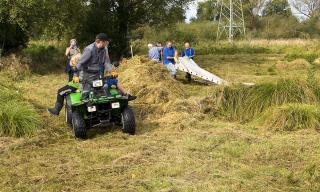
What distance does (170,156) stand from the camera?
23.6 feet

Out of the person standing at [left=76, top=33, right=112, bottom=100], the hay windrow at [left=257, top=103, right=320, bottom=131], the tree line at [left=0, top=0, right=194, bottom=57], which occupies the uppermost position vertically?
the tree line at [left=0, top=0, right=194, bottom=57]

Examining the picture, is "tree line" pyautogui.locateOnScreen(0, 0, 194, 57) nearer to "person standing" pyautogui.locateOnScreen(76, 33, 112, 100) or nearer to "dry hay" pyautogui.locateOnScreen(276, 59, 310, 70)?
"dry hay" pyautogui.locateOnScreen(276, 59, 310, 70)

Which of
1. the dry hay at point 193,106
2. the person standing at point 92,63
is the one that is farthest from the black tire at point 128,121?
the dry hay at point 193,106

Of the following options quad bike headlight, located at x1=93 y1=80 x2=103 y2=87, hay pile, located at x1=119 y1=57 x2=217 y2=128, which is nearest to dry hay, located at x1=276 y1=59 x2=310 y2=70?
hay pile, located at x1=119 y1=57 x2=217 y2=128

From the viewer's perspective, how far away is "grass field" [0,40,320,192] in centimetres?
599

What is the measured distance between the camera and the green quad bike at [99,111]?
8.38 meters

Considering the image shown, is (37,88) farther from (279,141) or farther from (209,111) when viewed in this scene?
(279,141)

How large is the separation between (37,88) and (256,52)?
21454mm

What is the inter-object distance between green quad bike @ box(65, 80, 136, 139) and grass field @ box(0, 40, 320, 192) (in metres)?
0.20

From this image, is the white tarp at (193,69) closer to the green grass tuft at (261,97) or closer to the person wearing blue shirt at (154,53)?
the person wearing blue shirt at (154,53)

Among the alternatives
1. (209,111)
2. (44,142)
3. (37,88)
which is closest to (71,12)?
(37,88)

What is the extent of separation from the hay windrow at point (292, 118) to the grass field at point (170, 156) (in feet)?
0.57

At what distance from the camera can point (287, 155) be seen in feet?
23.9

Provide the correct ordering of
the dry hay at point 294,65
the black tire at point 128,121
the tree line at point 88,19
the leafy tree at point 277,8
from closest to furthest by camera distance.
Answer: the black tire at point 128,121 < the tree line at point 88,19 < the dry hay at point 294,65 < the leafy tree at point 277,8
